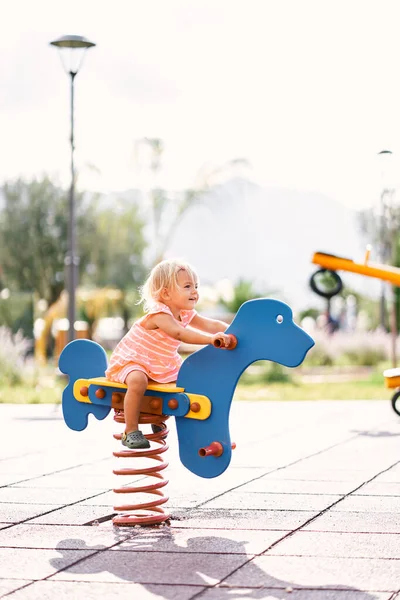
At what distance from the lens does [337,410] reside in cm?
1424

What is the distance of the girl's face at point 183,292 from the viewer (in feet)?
21.0

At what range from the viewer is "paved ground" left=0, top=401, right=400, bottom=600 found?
4969mm

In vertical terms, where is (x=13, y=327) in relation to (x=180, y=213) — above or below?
below

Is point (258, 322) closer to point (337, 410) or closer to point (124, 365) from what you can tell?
point (124, 365)

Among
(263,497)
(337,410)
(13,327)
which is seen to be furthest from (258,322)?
(13,327)

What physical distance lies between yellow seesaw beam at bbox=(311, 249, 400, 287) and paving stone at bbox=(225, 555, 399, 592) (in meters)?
7.60

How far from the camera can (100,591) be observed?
4.85m

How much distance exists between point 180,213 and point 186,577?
49.5 m

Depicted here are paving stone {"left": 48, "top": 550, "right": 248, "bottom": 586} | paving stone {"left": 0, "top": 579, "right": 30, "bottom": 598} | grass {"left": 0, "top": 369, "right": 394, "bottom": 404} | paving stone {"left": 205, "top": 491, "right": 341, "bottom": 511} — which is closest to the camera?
paving stone {"left": 0, "top": 579, "right": 30, "bottom": 598}

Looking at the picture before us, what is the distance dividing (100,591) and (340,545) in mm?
1416

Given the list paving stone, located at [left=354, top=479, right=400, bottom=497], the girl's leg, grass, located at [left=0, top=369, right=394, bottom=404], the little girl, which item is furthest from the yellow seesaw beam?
the girl's leg

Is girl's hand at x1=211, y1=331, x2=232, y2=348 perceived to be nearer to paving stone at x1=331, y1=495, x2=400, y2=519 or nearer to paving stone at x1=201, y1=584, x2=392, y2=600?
paving stone at x1=331, y1=495, x2=400, y2=519

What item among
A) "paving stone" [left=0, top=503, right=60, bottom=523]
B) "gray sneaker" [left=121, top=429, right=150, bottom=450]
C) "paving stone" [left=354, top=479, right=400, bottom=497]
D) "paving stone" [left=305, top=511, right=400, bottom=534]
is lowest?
"paving stone" [left=354, top=479, right=400, bottom=497]

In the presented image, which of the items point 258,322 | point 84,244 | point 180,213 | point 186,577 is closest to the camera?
point 186,577
